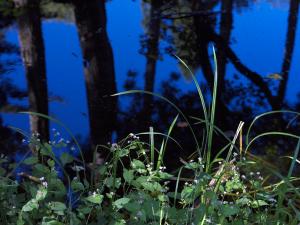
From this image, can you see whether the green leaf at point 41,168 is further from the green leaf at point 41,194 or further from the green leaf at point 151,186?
the green leaf at point 151,186

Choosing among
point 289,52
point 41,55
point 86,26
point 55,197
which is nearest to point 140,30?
point 86,26

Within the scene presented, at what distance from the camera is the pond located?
2713 mm

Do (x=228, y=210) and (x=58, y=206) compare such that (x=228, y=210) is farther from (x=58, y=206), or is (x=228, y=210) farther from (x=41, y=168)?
(x=41, y=168)

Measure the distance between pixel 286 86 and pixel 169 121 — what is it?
0.91 m

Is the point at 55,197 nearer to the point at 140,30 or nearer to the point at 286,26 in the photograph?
the point at 140,30

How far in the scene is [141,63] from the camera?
10.5ft

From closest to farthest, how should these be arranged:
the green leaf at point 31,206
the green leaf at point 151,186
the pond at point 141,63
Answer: the green leaf at point 31,206 < the green leaf at point 151,186 < the pond at point 141,63

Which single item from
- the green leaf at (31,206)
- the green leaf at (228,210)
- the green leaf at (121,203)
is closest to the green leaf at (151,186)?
the green leaf at (121,203)

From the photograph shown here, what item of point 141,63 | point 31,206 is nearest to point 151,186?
point 31,206

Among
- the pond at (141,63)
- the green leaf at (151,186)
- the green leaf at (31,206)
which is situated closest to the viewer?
the green leaf at (31,206)

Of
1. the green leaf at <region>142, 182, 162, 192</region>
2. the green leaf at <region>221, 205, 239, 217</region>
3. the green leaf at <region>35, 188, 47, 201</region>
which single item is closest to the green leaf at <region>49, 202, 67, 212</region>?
the green leaf at <region>35, 188, 47, 201</region>

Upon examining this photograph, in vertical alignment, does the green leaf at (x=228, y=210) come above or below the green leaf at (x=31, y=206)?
below

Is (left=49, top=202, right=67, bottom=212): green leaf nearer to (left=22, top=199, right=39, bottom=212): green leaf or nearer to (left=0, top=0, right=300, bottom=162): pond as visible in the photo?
(left=22, top=199, right=39, bottom=212): green leaf

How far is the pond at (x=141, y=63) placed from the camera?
2713 millimetres
